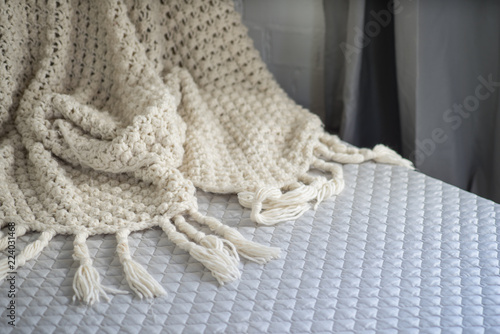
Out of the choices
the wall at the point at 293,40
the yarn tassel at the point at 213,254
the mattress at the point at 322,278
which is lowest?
the mattress at the point at 322,278

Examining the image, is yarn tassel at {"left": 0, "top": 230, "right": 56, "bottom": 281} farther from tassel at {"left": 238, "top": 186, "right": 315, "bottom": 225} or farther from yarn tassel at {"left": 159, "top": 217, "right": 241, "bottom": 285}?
tassel at {"left": 238, "top": 186, "right": 315, "bottom": 225}

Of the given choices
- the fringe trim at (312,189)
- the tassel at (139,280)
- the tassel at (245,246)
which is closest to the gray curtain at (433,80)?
the fringe trim at (312,189)

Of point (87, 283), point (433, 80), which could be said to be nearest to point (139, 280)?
point (87, 283)

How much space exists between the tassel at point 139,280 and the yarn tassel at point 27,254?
0.52ft

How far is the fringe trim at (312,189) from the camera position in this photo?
113 centimetres

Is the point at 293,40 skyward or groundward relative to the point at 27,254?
skyward

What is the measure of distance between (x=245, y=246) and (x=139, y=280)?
20 centimetres

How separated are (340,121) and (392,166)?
55 centimetres

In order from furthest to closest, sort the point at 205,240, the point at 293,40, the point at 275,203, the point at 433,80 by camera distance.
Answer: the point at 293,40, the point at 433,80, the point at 275,203, the point at 205,240

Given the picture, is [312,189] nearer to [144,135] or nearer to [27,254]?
[144,135]

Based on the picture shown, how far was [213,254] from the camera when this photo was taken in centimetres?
101

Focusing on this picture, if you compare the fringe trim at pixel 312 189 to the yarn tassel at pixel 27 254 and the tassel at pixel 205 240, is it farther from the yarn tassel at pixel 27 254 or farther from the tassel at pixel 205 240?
the yarn tassel at pixel 27 254

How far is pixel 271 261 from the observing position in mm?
1015

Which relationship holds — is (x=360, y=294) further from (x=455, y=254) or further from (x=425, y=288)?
(x=455, y=254)
